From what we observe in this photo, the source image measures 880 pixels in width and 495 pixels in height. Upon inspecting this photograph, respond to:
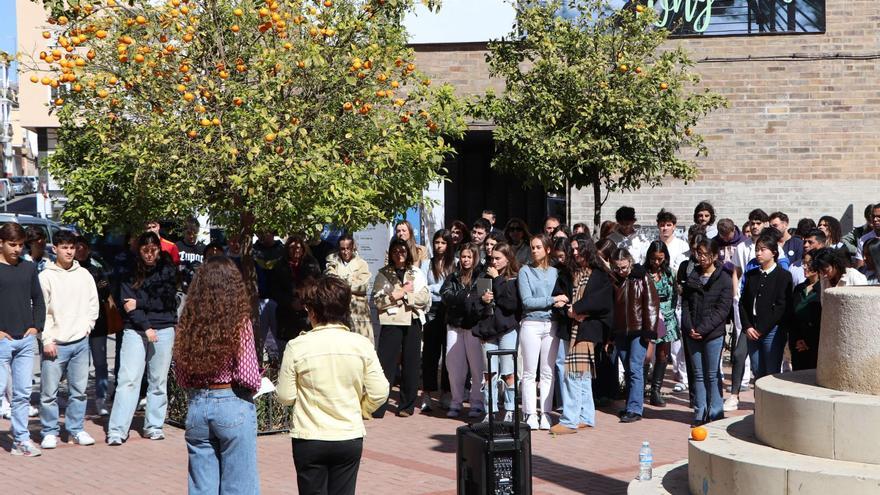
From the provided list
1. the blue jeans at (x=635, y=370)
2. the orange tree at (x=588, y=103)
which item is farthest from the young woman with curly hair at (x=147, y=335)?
the orange tree at (x=588, y=103)

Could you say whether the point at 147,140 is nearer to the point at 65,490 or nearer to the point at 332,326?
the point at 65,490

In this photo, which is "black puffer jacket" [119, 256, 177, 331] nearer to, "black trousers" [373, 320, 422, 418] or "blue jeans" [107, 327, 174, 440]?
"blue jeans" [107, 327, 174, 440]

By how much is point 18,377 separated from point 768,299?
6.77 metres

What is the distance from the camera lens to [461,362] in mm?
12227

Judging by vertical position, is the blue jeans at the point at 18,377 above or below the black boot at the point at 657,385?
above

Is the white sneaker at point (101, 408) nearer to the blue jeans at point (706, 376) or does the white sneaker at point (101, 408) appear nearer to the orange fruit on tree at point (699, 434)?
the blue jeans at point (706, 376)

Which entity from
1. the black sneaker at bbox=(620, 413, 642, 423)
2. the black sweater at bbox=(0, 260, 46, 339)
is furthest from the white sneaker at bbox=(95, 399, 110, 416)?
the black sneaker at bbox=(620, 413, 642, 423)

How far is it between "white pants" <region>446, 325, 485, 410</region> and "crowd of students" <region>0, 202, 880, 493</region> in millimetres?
15

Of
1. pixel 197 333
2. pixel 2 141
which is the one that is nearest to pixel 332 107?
pixel 197 333

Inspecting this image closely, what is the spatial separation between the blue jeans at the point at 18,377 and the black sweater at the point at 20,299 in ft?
0.36

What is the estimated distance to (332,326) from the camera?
250 inches

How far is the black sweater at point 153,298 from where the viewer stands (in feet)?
35.7

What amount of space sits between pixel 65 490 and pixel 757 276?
255 inches

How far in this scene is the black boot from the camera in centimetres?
1268
